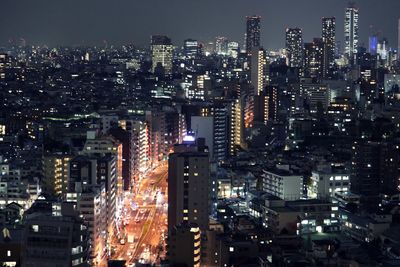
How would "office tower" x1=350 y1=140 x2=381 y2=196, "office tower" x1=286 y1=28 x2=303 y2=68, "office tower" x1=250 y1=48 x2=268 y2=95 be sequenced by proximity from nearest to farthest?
"office tower" x1=350 y1=140 x2=381 y2=196
"office tower" x1=250 y1=48 x2=268 y2=95
"office tower" x1=286 y1=28 x2=303 y2=68

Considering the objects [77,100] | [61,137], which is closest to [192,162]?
[61,137]

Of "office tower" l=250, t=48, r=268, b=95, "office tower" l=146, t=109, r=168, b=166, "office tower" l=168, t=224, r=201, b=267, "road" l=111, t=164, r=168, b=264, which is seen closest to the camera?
"office tower" l=168, t=224, r=201, b=267

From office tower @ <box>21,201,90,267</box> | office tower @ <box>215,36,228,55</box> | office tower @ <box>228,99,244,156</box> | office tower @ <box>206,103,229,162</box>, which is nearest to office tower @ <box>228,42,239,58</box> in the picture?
office tower @ <box>215,36,228,55</box>

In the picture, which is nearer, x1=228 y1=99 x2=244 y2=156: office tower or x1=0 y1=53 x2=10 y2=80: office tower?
x1=228 y1=99 x2=244 y2=156: office tower

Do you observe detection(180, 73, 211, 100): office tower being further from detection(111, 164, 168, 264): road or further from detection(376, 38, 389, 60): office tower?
detection(376, 38, 389, 60): office tower

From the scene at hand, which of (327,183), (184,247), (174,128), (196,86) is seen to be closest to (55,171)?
(327,183)

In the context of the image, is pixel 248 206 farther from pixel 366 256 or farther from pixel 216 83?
pixel 216 83

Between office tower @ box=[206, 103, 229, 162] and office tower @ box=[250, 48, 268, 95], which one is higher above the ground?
office tower @ box=[250, 48, 268, 95]

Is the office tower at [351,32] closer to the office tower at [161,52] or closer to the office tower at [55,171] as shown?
the office tower at [161,52]
